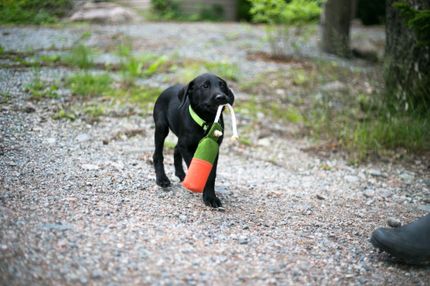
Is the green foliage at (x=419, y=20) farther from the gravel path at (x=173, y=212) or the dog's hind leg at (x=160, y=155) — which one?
the dog's hind leg at (x=160, y=155)

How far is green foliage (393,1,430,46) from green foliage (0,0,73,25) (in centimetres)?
474

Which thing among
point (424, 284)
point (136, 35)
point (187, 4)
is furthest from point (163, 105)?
point (187, 4)

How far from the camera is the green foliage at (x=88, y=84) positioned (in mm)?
6406

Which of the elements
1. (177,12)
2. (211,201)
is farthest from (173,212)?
(177,12)

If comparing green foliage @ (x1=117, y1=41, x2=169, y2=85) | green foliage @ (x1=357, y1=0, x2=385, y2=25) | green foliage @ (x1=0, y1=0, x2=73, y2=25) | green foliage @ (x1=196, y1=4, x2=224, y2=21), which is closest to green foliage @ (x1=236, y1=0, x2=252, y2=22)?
green foliage @ (x1=196, y1=4, x2=224, y2=21)

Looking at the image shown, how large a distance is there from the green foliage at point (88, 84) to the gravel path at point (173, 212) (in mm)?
646

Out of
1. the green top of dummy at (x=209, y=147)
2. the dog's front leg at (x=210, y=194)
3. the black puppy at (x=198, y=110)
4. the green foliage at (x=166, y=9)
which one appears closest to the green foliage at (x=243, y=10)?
the green foliage at (x=166, y=9)

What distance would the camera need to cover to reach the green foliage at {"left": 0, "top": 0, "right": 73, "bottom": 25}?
6191mm

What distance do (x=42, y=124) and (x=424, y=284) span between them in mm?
4079

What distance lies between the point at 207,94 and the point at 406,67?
361 cm

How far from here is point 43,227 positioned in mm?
2998

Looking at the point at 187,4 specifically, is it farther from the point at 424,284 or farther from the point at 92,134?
the point at 424,284

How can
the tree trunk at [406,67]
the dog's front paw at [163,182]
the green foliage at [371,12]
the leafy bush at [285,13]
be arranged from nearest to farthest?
the dog's front paw at [163,182], the tree trunk at [406,67], the leafy bush at [285,13], the green foliage at [371,12]

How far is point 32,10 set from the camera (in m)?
6.79
